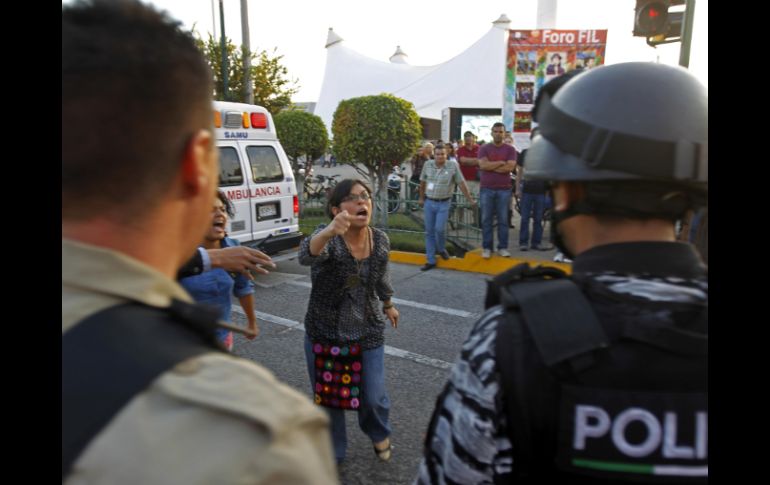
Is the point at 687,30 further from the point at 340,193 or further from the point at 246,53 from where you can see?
the point at 246,53

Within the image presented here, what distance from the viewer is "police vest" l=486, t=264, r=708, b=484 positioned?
1015 mm

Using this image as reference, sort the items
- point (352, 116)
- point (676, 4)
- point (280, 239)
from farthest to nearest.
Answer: point (352, 116), point (280, 239), point (676, 4)

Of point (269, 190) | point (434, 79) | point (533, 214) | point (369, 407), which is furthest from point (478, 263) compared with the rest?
point (434, 79)

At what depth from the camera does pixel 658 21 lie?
20.7 feet

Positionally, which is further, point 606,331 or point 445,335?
point 445,335

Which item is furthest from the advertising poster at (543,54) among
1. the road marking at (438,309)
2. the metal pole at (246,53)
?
the metal pole at (246,53)

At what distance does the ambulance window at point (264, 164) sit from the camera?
7684 millimetres

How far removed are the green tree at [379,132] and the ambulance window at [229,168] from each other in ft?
13.2

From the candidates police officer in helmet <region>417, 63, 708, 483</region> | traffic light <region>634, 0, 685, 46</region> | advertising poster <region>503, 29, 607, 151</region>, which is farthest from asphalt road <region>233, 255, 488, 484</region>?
advertising poster <region>503, 29, 607, 151</region>

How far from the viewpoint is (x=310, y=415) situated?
742 millimetres

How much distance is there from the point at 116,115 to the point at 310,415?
533 mm

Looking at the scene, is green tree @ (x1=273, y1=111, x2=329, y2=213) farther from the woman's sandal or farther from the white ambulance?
the woman's sandal

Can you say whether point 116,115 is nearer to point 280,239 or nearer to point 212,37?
point 280,239
